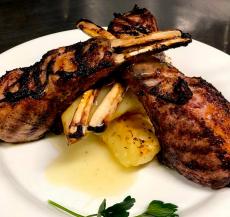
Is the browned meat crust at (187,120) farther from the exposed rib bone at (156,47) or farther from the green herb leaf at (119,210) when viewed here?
the green herb leaf at (119,210)

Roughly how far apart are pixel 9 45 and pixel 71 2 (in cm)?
83

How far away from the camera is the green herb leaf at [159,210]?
4.66 ft

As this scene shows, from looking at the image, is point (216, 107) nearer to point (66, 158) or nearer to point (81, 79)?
point (81, 79)

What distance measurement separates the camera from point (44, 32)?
10.1ft

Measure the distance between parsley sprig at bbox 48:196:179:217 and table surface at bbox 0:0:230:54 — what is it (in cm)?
168

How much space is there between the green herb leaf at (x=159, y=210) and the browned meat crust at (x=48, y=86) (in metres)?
0.51

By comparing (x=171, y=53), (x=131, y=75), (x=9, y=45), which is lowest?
(x=9, y=45)

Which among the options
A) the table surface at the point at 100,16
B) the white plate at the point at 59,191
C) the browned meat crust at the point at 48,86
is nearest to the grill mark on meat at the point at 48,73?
the browned meat crust at the point at 48,86

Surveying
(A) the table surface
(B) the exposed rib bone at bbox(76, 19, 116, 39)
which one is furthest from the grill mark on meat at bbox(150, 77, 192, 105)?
(A) the table surface

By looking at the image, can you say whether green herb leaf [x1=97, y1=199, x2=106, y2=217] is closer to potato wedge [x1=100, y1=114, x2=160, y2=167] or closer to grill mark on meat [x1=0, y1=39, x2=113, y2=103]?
potato wedge [x1=100, y1=114, x2=160, y2=167]

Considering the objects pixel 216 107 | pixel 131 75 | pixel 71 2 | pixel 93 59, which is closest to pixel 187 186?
pixel 216 107

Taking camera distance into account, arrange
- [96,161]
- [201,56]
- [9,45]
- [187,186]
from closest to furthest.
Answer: [187,186] → [96,161] → [201,56] → [9,45]

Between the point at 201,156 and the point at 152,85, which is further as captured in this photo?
the point at 152,85

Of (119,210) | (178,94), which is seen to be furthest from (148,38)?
(119,210)
